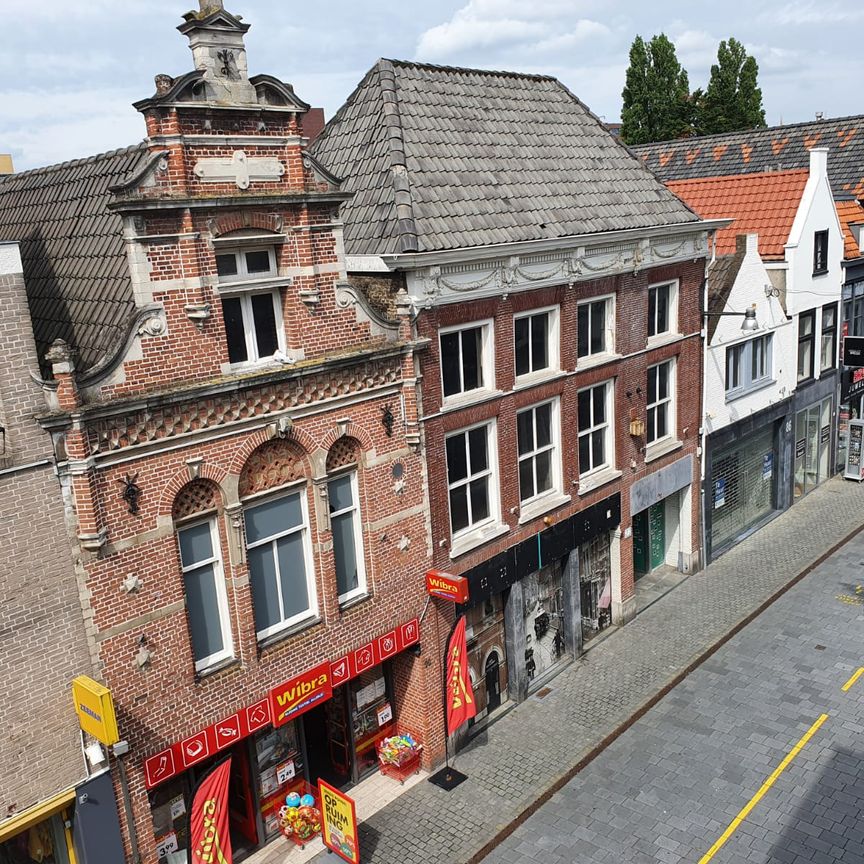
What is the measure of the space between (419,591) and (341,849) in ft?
13.8

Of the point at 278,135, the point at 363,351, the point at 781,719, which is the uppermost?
the point at 278,135

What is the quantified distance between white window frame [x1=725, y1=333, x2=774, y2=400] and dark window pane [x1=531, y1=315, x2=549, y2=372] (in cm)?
825

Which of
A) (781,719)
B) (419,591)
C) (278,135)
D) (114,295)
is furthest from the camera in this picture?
(781,719)

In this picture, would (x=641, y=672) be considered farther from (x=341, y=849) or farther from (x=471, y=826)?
(x=341, y=849)

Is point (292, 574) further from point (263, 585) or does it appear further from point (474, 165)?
point (474, 165)

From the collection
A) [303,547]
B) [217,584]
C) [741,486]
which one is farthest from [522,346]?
[741,486]

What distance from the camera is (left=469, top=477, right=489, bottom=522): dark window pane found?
16.1m

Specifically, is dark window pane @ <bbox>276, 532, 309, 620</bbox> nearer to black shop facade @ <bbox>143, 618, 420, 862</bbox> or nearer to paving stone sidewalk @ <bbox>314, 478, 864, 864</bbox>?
black shop facade @ <bbox>143, 618, 420, 862</bbox>

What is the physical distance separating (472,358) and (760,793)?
351 inches

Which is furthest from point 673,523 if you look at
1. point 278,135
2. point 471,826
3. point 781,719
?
point 278,135

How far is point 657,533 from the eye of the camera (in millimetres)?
22953

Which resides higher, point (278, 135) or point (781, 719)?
point (278, 135)

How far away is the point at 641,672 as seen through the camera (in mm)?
18359

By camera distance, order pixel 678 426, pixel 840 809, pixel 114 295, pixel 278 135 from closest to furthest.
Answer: pixel 114 295 < pixel 278 135 < pixel 840 809 < pixel 678 426
